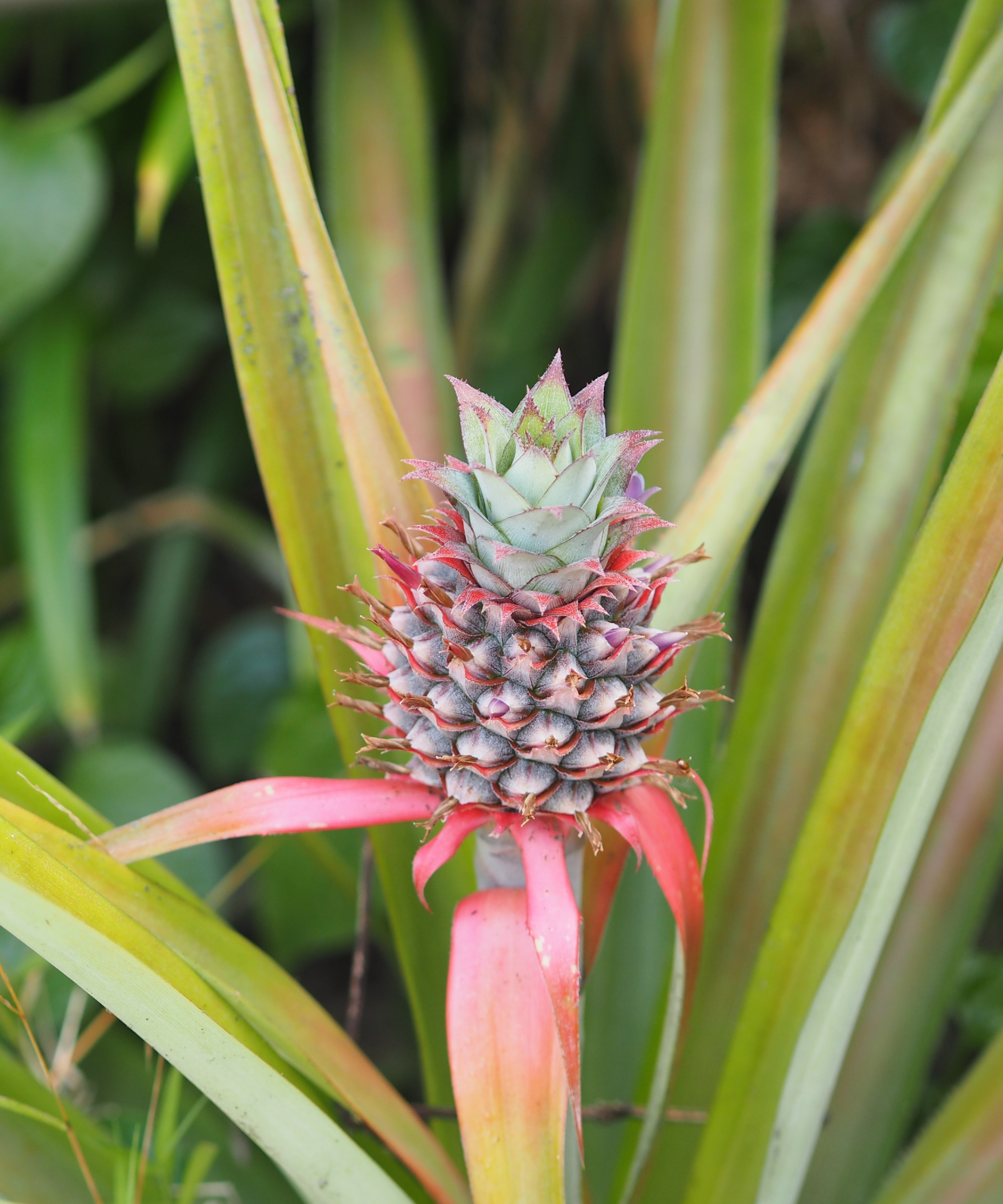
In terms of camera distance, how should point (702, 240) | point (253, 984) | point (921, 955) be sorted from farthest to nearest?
1. point (702, 240)
2. point (921, 955)
3. point (253, 984)

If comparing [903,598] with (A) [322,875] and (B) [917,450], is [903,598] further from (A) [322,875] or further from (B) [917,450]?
(A) [322,875]

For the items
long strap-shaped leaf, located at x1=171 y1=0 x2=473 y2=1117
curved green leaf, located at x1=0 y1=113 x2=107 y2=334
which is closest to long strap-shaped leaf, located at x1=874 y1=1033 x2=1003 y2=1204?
long strap-shaped leaf, located at x1=171 y1=0 x2=473 y2=1117

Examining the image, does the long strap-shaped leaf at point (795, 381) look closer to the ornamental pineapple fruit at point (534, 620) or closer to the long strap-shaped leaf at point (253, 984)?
the ornamental pineapple fruit at point (534, 620)

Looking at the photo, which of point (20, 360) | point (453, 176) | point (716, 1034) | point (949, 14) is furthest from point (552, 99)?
point (716, 1034)

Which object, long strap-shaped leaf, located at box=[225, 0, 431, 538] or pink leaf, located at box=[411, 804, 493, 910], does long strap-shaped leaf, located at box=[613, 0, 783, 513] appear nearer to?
long strap-shaped leaf, located at box=[225, 0, 431, 538]

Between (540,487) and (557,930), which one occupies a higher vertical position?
(540,487)

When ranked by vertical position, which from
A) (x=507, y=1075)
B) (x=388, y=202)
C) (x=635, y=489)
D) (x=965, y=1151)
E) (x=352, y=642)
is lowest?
(x=965, y=1151)

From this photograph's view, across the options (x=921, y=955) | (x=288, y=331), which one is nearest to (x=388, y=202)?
(x=288, y=331)

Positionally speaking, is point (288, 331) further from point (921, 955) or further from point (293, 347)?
point (921, 955)
